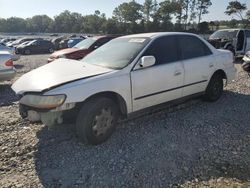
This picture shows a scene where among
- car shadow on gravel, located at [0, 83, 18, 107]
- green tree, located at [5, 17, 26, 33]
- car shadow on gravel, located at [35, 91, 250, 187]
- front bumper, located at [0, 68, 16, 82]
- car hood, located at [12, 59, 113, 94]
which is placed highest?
green tree, located at [5, 17, 26, 33]

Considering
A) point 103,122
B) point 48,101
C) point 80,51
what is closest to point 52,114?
point 48,101

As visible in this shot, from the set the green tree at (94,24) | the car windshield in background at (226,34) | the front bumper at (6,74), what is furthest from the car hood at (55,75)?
the green tree at (94,24)

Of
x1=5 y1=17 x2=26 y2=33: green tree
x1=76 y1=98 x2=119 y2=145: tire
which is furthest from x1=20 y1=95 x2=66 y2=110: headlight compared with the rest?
x1=5 y1=17 x2=26 y2=33: green tree

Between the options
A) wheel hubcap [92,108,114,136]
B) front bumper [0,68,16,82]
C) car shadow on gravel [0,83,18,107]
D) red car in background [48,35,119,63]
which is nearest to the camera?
wheel hubcap [92,108,114,136]

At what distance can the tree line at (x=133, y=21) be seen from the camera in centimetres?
7550

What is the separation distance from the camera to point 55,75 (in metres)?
4.25

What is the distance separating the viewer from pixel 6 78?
772 centimetres

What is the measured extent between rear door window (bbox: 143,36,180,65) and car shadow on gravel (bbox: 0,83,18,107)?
3725 millimetres

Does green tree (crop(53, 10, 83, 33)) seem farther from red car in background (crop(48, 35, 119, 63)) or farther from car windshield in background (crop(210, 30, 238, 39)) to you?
red car in background (crop(48, 35, 119, 63))

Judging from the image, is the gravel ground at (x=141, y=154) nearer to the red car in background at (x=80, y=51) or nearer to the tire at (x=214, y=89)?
the tire at (x=214, y=89)

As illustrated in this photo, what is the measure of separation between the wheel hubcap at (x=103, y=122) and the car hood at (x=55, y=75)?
593 mm

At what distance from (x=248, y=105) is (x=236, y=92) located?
1.14m

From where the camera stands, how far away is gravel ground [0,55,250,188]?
3357mm

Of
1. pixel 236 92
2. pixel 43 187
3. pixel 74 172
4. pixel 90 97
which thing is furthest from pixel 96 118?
pixel 236 92
